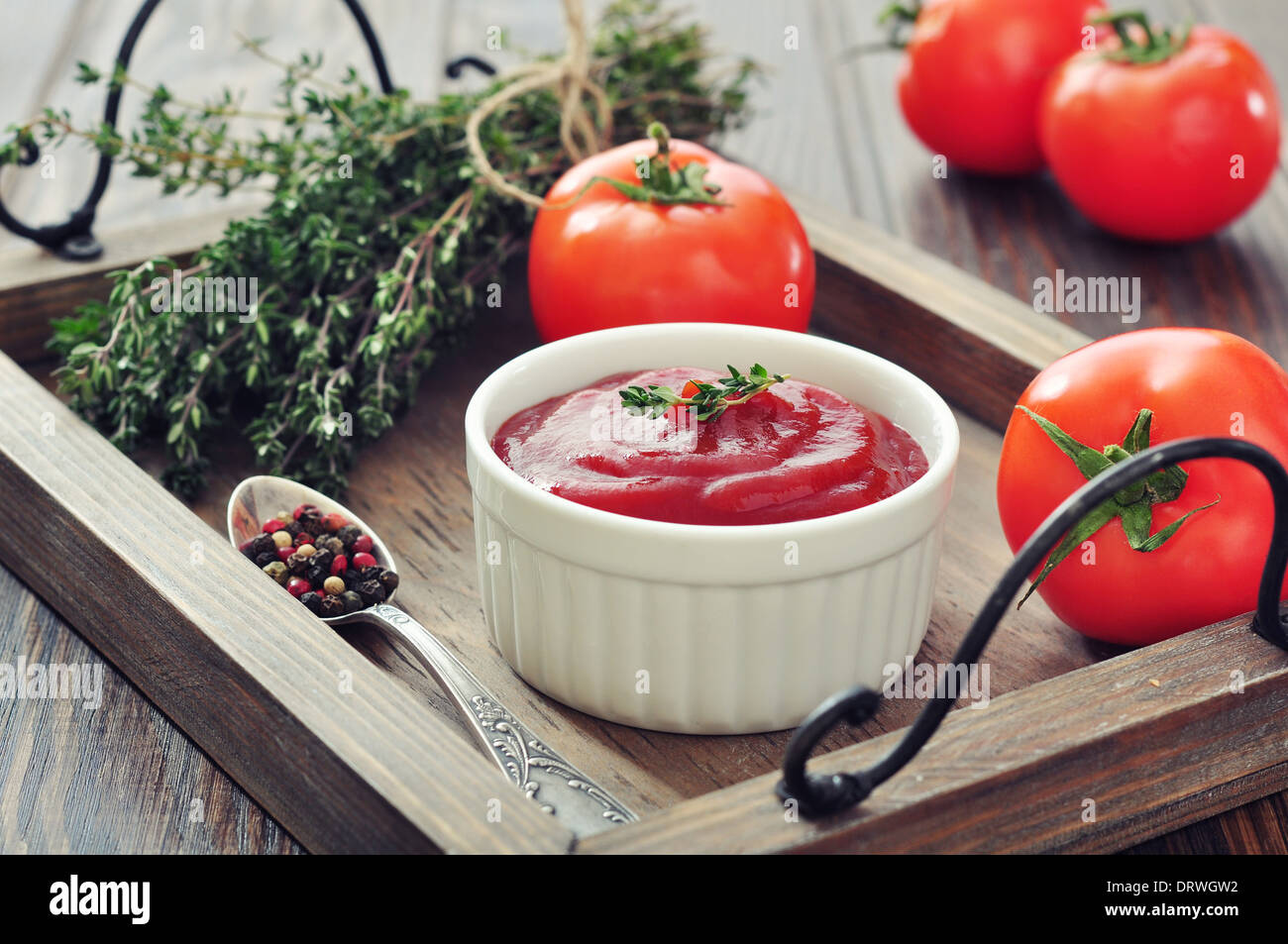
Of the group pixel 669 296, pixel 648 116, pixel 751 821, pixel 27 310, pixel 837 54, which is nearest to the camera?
pixel 751 821

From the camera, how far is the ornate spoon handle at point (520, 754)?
697 mm

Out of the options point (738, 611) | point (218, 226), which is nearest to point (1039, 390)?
point (738, 611)

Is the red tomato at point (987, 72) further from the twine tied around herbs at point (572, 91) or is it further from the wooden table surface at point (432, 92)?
the twine tied around herbs at point (572, 91)

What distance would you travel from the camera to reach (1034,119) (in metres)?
1.53

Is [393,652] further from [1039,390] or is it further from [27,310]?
[27,310]

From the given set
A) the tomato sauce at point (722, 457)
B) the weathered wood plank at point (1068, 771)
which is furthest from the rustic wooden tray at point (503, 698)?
the tomato sauce at point (722, 457)

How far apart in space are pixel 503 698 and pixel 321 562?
0.17 metres

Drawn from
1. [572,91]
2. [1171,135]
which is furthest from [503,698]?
[1171,135]

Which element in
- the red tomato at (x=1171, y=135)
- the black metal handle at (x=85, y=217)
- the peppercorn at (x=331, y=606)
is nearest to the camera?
the peppercorn at (x=331, y=606)

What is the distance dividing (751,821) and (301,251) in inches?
27.9

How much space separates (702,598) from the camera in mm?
727

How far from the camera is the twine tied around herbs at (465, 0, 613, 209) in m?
1.23

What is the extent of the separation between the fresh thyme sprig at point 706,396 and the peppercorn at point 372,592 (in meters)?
0.21

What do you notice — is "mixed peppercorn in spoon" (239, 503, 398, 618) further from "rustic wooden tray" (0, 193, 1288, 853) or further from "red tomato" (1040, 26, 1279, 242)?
"red tomato" (1040, 26, 1279, 242)
